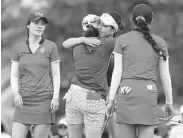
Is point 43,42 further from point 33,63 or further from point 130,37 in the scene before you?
point 130,37

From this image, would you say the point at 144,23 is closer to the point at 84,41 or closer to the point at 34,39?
the point at 84,41

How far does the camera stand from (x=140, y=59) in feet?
12.6

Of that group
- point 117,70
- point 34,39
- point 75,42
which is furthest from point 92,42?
point 34,39

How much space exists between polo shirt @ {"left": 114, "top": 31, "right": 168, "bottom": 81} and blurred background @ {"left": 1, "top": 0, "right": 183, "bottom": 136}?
3.08 m

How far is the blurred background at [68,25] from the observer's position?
698 centimetres

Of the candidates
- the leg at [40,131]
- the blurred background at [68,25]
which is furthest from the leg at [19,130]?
the blurred background at [68,25]

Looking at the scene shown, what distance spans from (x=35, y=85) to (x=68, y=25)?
2.85 metres

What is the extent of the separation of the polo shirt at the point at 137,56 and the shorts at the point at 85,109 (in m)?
0.54

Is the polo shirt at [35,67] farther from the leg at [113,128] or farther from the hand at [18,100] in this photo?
the leg at [113,128]

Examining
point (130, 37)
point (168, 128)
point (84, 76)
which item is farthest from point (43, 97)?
point (168, 128)

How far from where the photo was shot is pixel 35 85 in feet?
14.6

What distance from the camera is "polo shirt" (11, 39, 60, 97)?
4.44 metres

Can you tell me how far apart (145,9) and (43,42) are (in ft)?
3.69

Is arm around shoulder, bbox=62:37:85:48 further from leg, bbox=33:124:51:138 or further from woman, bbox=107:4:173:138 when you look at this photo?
leg, bbox=33:124:51:138
